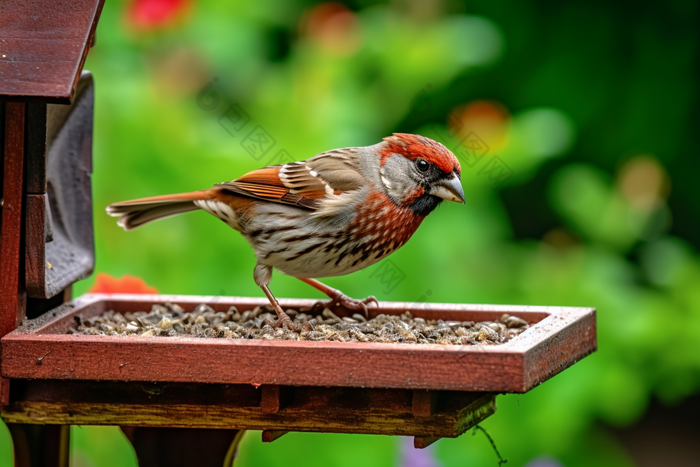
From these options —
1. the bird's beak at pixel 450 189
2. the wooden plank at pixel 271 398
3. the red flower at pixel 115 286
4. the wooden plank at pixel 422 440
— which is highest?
the bird's beak at pixel 450 189

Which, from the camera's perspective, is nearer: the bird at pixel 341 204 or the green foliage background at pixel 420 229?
the bird at pixel 341 204

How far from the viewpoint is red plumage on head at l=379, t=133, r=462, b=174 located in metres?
3.04

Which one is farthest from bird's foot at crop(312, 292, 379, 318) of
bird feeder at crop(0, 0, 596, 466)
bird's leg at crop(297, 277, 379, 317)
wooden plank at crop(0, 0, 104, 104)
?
wooden plank at crop(0, 0, 104, 104)

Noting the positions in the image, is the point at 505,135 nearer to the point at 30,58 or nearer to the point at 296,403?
the point at 296,403

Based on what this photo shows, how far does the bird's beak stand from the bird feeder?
20.1 inches

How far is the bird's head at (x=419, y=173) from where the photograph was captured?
3.05 metres

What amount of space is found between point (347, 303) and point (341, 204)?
0.44 m

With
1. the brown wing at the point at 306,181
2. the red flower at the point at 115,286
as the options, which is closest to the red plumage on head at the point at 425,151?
the brown wing at the point at 306,181

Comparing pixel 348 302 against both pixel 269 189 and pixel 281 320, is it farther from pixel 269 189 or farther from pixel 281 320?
pixel 269 189

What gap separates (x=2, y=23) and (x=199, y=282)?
1.90 metres

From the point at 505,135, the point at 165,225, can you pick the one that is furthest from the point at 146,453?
the point at 505,135

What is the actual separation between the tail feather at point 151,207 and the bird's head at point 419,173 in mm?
698

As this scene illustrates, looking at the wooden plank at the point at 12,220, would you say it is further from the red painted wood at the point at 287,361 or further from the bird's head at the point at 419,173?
the bird's head at the point at 419,173

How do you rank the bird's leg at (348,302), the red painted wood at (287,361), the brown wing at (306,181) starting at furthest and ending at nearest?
the bird's leg at (348,302), the brown wing at (306,181), the red painted wood at (287,361)
